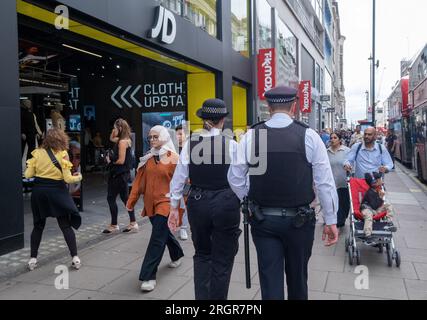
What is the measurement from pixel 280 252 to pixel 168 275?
2.19 metres

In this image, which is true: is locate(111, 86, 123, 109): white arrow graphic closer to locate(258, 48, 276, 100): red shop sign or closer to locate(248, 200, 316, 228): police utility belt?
locate(258, 48, 276, 100): red shop sign

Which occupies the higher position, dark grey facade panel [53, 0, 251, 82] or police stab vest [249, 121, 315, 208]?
dark grey facade panel [53, 0, 251, 82]

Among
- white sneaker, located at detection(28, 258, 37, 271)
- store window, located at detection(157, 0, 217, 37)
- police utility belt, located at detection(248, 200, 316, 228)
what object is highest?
store window, located at detection(157, 0, 217, 37)

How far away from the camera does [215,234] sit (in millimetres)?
3736

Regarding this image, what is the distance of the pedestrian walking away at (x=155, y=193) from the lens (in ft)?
15.0

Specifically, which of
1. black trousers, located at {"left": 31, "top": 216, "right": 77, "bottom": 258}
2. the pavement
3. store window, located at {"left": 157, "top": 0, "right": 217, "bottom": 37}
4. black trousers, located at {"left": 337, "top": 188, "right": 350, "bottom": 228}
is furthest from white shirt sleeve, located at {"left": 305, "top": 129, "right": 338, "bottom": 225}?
store window, located at {"left": 157, "top": 0, "right": 217, "bottom": 37}

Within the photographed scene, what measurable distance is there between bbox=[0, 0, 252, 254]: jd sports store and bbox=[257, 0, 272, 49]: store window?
234cm

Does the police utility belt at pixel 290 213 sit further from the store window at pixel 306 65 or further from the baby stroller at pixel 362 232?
the store window at pixel 306 65

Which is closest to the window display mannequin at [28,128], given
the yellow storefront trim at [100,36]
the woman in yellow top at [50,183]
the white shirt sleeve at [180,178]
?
the yellow storefront trim at [100,36]

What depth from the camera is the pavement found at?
4.47 metres

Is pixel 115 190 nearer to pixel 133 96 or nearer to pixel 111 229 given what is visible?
pixel 111 229

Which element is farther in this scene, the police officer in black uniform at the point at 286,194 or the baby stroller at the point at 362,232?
A: the baby stroller at the point at 362,232

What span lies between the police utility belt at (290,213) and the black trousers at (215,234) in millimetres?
461
